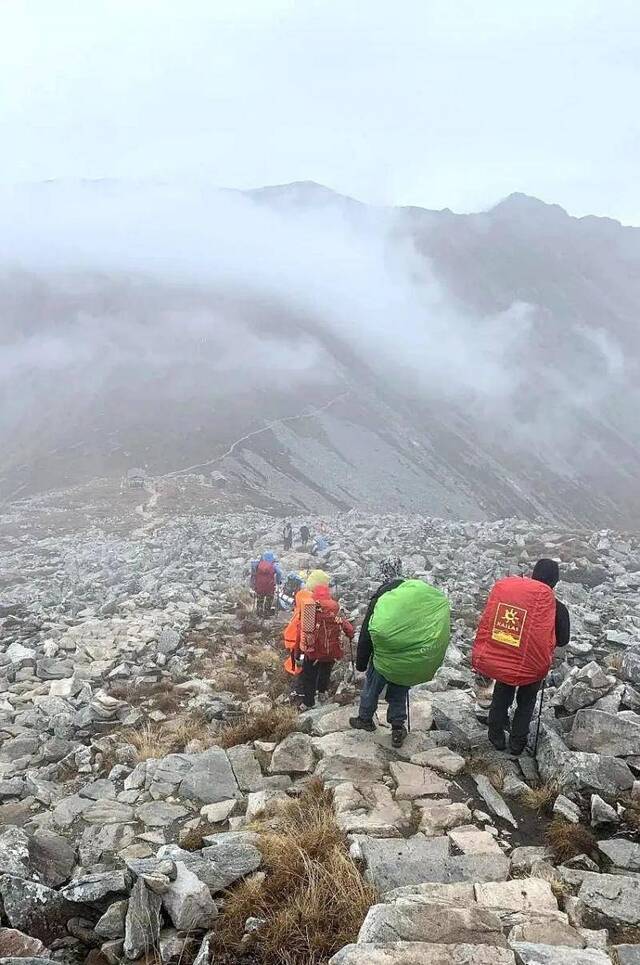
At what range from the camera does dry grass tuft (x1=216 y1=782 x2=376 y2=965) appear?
420 cm

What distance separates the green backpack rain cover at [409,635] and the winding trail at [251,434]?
3472 inches

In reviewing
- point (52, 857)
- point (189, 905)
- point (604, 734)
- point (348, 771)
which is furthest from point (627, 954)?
point (52, 857)

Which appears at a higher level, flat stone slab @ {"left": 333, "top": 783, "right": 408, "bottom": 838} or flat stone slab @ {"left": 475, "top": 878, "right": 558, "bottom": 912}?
flat stone slab @ {"left": 475, "top": 878, "right": 558, "bottom": 912}

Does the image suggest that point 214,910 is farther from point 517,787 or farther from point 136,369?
point 136,369

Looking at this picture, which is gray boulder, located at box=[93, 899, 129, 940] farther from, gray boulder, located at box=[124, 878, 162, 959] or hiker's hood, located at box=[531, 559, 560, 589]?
hiker's hood, located at box=[531, 559, 560, 589]

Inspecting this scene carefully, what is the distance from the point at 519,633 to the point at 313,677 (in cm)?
405

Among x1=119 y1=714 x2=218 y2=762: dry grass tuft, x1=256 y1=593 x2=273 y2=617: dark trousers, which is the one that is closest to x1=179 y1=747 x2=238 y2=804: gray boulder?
x1=119 y1=714 x2=218 y2=762: dry grass tuft

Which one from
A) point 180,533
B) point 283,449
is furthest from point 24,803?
point 283,449

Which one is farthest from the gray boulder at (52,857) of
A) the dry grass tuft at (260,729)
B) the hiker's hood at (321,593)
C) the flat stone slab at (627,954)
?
the hiker's hood at (321,593)

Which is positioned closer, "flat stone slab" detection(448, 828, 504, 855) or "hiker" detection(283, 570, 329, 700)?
"flat stone slab" detection(448, 828, 504, 855)

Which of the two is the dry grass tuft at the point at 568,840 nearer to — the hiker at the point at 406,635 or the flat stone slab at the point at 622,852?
the flat stone slab at the point at 622,852

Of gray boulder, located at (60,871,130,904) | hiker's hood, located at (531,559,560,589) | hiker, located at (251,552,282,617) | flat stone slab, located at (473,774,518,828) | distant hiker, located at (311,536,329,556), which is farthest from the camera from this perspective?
distant hiker, located at (311,536,329,556)

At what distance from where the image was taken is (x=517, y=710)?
7.87 m

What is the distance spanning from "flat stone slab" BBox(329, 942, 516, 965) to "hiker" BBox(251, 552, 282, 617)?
13.2 m
